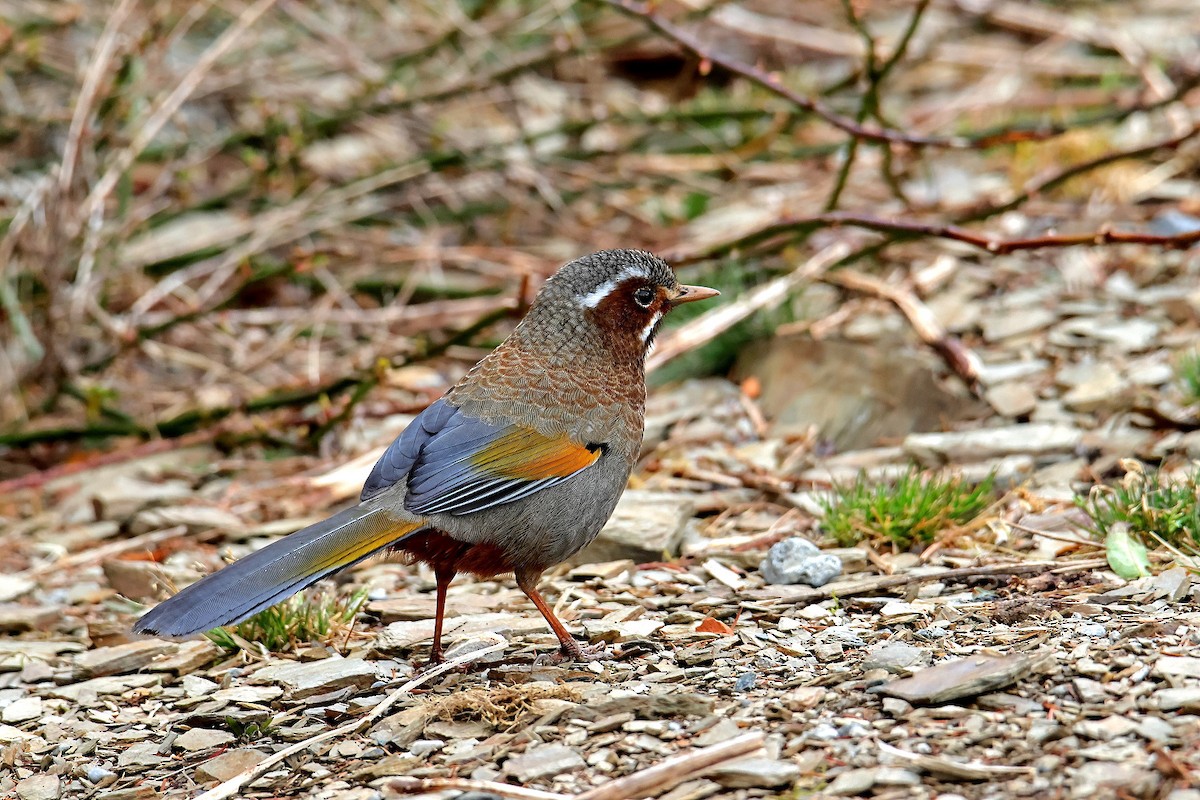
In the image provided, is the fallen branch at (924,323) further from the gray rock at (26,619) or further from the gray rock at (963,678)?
the gray rock at (26,619)

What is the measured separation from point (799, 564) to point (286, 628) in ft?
5.86

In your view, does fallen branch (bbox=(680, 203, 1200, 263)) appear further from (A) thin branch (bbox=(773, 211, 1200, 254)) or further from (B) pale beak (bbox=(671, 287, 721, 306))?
(B) pale beak (bbox=(671, 287, 721, 306))

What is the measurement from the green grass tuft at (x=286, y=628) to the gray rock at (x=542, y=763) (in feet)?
4.65

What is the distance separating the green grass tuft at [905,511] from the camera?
5066 mm

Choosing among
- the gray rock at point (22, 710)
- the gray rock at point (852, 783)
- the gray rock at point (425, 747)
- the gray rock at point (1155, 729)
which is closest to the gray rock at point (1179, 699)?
the gray rock at point (1155, 729)

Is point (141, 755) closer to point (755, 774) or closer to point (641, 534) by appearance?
→ point (755, 774)

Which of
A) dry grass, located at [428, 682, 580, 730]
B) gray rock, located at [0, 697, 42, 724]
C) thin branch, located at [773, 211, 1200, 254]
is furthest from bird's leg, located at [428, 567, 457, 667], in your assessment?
thin branch, located at [773, 211, 1200, 254]

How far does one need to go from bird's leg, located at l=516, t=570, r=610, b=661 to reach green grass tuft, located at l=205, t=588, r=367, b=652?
69 centimetres

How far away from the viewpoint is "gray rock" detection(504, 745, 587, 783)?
349 cm

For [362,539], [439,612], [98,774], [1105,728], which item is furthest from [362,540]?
[1105,728]

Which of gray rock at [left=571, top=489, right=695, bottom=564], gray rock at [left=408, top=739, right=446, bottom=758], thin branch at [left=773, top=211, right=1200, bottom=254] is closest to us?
gray rock at [left=408, top=739, right=446, bottom=758]

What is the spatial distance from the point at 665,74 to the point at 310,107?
3.48 metres

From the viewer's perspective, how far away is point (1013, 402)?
6.39 meters

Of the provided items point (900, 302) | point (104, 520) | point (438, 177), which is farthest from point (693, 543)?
point (438, 177)
